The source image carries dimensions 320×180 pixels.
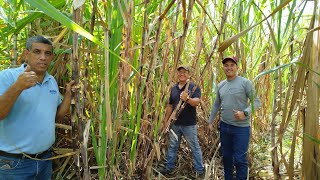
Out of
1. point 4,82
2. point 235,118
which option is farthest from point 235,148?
point 4,82

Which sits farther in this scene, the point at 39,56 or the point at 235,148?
the point at 235,148

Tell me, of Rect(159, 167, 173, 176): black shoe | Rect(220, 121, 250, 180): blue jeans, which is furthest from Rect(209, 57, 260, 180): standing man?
Rect(159, 167, 173, 176): black shoe

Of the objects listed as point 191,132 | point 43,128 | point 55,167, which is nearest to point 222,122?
point 191,132

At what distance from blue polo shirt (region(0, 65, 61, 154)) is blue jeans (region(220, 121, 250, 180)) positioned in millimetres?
1520

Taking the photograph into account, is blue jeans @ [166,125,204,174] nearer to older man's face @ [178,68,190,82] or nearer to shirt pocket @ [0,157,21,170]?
older man's face @ [178,68,190,82]

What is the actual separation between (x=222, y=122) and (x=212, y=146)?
50 cm

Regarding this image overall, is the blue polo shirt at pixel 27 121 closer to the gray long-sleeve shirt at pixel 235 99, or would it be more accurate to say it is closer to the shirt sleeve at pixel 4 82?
the shirt sleeve at pixel 4 82

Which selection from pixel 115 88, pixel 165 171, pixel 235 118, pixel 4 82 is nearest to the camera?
pixel 115 88

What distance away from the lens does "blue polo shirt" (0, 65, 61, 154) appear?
1239 mm

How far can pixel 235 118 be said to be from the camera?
2334 millimetres

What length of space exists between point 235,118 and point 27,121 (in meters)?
1.59

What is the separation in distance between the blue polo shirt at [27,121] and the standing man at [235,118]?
4.71ft

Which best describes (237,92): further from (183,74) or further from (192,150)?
(192,150)

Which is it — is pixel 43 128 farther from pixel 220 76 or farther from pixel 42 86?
pixel 220 76
